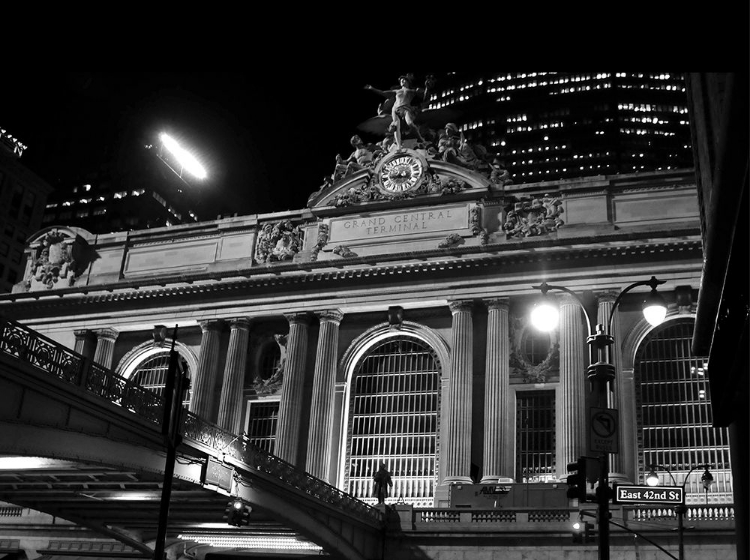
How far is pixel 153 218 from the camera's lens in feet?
402

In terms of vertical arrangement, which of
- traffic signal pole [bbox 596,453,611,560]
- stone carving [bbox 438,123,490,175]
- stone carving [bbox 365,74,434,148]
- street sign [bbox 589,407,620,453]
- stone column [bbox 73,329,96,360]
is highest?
stone carving [bbox 365,74,434,148]

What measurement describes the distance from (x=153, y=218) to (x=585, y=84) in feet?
182

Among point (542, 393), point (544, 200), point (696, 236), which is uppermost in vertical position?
point (544, 200)

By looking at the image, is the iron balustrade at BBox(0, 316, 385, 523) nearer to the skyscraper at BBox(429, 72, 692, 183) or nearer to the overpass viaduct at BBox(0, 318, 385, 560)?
the overpass viaduct at BBox(0, 318, 385, 560)

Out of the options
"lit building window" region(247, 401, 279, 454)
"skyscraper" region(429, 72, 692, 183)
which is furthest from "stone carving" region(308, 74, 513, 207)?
"skyscraper" region(429, 72, 692, 183)

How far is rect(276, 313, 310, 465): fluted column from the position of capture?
4803cm

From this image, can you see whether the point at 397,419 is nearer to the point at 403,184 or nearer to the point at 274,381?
the point at 274,381

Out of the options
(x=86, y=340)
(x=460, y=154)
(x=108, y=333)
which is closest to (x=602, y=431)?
(x=460, y=154)

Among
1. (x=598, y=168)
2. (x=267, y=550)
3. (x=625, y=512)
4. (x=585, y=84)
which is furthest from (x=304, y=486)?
(x=585, y=84)

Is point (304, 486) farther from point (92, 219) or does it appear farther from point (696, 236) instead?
point (92, 219)

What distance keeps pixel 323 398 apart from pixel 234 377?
5570mm

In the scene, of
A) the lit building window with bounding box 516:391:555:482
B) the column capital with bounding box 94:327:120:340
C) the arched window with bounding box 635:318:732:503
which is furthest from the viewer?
the column capital with bounding box 94:327:120:340

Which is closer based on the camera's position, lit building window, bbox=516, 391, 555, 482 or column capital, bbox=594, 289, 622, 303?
lit building window, bbox=516, 391, 555, 482

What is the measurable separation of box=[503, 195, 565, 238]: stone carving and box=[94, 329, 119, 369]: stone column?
23457 mm
